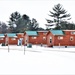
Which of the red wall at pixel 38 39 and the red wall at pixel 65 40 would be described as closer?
the red wall at pixel 65 40

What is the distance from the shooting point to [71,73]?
1375cm

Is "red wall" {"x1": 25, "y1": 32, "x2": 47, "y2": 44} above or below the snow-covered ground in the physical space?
above

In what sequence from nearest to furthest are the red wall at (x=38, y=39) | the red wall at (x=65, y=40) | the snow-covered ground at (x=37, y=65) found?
the snow-covered ground at (x=37, y=65) → the red wall at (x=65, y=40) → the red wall at (x=38, y=39)

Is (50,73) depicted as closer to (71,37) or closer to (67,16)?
(71,37)

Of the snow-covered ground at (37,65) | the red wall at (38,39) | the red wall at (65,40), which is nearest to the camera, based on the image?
the snow-covered ground at (37,65)

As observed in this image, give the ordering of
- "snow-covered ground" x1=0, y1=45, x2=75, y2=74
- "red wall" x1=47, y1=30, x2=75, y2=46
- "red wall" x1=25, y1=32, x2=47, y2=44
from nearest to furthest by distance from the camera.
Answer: "snow-covered ground" x1=0, y1=45, x2=75, y2=74 → "red wall" x1=47, y1=30, x2=75, y2=46 → "red wall" x1=25, y1=32, x2=47, y2=44

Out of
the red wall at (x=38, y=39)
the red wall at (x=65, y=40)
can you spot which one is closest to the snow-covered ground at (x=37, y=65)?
the red wall at (x=65, y=40)

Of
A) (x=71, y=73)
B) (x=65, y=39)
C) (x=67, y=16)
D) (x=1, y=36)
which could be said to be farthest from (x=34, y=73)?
(x=67, y=16)

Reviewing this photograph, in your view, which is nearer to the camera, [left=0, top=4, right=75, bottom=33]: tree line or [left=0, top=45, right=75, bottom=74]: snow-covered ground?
[left=0, top=45, right=75, bottom=74]: snow-covered ground

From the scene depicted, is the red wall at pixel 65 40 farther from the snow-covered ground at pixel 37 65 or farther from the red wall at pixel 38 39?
the snow-covered ground at pixel 37 65

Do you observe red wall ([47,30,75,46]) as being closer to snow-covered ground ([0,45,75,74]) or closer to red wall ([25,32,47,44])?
red wall ([25,32,47,44])

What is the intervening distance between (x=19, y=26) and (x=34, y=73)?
111m

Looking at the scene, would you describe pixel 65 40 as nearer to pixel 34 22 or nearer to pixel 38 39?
pixel 38 39

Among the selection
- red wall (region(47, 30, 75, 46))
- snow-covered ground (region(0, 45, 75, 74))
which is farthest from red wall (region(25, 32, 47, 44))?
snow-covered ground (region(0, 45, 75, 74))
